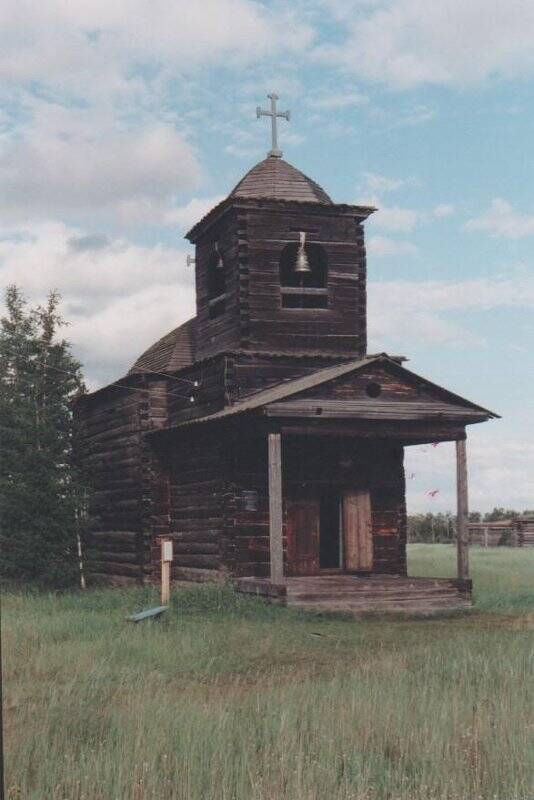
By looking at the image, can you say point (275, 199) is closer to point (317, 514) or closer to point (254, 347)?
point (254, 347)

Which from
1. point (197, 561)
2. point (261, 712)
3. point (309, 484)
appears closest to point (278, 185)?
point (309, 484)

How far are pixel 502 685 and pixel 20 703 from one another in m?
4.45

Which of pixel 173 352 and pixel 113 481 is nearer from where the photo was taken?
pixel 173 352

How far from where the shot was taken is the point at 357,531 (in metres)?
22.0

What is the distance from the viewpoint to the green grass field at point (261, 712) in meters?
6.13

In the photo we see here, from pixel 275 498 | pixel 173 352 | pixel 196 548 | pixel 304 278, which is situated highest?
pixel 304 278

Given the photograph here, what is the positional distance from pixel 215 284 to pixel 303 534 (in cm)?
669

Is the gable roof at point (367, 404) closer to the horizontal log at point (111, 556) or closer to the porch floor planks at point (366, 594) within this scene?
the porch floor planks at point (366, 594)

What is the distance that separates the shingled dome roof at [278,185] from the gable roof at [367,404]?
478 centimetres

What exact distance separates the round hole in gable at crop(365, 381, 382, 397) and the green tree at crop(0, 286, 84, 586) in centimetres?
812

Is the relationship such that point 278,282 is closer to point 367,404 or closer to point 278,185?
point 278,185

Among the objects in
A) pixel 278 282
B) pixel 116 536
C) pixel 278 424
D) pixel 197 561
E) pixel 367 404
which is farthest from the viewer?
pixel 116 536

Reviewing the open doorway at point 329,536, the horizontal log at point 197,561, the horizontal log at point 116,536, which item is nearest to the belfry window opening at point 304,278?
the open doorway at point 329,536

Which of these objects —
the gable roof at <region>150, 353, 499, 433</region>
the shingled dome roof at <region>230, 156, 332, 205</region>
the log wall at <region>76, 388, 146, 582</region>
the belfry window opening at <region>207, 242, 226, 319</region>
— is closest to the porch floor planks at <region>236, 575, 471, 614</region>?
the gable roof at <region>150, 353, 499, 433</region>
